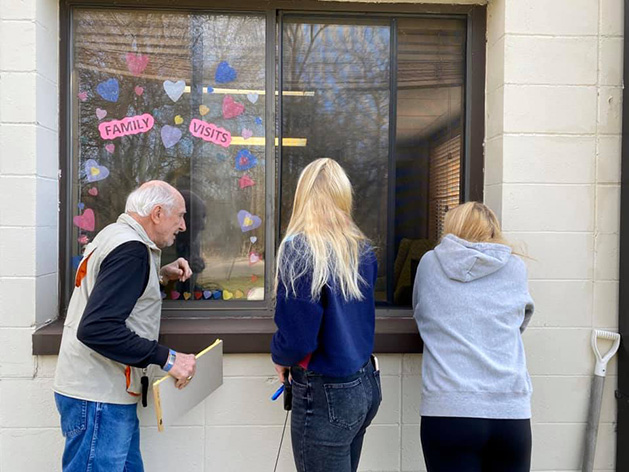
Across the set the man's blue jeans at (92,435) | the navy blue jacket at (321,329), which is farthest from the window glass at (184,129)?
the navy blue jacket at (321,329)

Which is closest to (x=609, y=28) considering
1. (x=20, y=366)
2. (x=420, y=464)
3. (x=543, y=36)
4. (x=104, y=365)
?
(x=543, y=36)

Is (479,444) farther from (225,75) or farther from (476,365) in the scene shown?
(225,75)

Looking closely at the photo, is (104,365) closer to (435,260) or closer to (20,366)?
(20,366)

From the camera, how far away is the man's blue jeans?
2.35m

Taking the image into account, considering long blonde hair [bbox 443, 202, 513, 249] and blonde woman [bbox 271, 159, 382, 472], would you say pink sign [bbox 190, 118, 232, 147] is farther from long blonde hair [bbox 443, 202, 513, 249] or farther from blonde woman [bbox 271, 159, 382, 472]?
long blonde hair [bbox 443, 202, 513, 249]

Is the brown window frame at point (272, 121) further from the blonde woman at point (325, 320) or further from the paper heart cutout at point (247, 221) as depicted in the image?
the blonde woman at point (325, 320)

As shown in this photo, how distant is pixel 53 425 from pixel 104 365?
867 millimetres

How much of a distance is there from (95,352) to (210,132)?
4.91 feet

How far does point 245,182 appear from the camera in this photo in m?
3.34

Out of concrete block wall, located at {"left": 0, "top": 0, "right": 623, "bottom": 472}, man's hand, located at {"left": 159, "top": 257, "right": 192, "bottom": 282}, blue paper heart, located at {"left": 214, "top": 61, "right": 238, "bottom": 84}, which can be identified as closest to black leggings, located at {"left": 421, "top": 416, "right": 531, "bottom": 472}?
concrete block wall, located at {"left": 0, "top": 0, "right": 623, "bottom": 472}

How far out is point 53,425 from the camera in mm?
2973

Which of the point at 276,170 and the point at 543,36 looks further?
the point at 276,170

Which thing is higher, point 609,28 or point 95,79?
point 609,28

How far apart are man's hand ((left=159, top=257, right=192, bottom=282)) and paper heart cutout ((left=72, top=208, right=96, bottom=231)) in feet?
1.88
